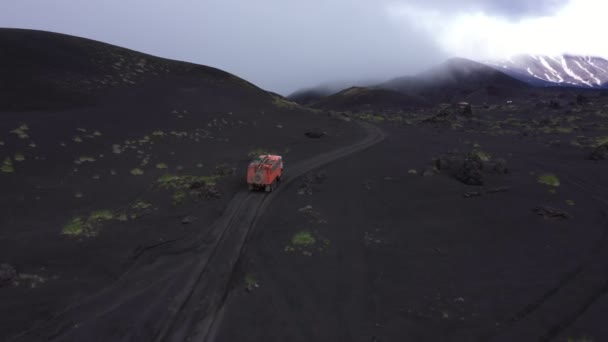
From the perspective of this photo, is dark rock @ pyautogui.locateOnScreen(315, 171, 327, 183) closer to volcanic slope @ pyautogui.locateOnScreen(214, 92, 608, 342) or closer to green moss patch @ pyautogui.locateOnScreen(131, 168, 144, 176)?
volcanic slope @ pyautogui.locateOnScreen(214, 92, 608, 342)

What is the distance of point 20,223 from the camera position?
18281 millimetres

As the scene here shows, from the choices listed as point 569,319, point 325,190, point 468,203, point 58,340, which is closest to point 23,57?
point 325,190

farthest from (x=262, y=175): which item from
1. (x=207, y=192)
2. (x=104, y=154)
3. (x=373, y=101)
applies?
(x=373, y=101)

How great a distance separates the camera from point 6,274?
510 inches

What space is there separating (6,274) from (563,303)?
64.4 feet

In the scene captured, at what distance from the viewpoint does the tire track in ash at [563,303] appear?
984 cm

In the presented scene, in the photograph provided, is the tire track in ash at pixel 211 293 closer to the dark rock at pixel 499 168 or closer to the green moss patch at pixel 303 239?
the green moss patch at pixel 303 239

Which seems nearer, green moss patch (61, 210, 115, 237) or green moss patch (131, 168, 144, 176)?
green moss patch (61, 210, 115, 237)

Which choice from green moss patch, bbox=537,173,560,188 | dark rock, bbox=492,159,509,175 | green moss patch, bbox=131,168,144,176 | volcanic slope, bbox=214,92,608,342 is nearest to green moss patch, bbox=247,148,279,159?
volcanic slope, bbox=214,92,608,342

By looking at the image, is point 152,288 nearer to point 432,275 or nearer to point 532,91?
point 432,275

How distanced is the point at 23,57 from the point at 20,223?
3832 cm

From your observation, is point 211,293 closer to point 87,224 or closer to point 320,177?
point 87,224

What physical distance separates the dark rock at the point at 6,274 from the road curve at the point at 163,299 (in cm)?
337

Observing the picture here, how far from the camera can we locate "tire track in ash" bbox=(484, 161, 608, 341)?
984 cm
